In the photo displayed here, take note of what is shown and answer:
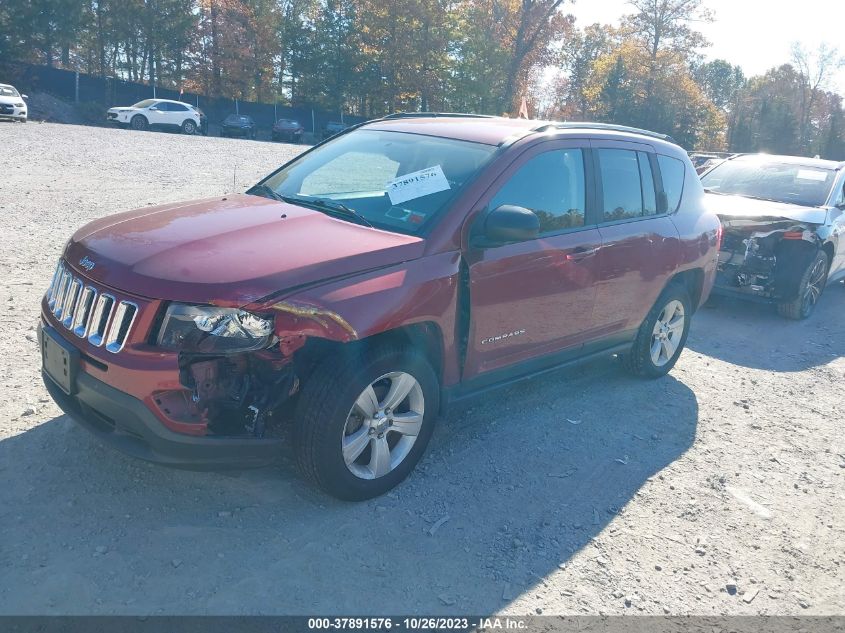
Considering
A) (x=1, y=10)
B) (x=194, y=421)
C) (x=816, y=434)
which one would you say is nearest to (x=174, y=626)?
(x=194, y=421)

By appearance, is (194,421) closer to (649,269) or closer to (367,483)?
(367,483)

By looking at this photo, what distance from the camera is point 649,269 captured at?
5.23 m

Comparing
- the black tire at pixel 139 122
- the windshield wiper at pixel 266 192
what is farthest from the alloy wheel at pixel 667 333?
the black tire at pixel 139 122

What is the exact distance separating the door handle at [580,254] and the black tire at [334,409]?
1.43 metres

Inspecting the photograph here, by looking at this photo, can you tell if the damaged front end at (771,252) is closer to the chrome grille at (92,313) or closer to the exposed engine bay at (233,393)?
the exposed engine bay at (233,393)

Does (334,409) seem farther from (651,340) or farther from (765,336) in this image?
(765,336)

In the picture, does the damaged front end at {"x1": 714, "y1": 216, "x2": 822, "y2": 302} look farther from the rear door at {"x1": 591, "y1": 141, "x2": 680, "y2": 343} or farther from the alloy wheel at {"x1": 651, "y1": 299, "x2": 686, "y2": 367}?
the rear door at {"x1": 591, "y1": 141, "x2": 680, "y2": 343}

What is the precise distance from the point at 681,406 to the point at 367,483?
9.44ft

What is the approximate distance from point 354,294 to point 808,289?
6.80 meters

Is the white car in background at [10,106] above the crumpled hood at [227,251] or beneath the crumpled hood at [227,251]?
above

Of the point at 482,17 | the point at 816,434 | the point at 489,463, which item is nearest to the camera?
the point at 489,463

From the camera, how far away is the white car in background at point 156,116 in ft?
109

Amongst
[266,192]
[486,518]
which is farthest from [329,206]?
[486,518]

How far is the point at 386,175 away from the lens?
434 cm
